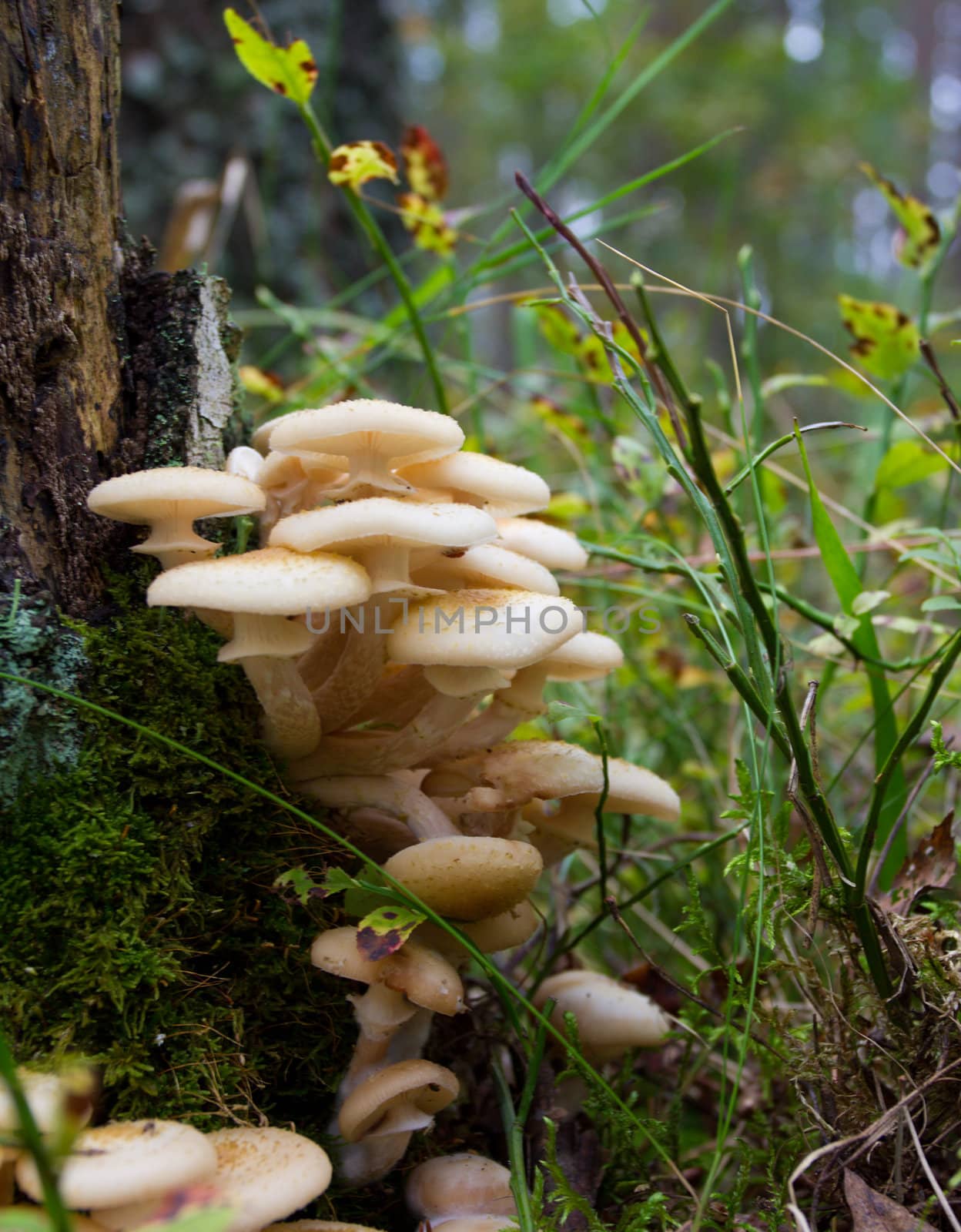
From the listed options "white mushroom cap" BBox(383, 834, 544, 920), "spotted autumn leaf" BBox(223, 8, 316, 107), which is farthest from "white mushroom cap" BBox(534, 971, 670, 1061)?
"spotted autumn leaf" BBox(223, 8, 316, 107)

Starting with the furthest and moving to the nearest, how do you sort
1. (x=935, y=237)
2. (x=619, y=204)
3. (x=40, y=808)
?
(x=619, y=204) → (x=935, y=237) → (x=40, y=808)

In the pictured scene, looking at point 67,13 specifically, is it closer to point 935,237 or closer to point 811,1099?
point 935,237

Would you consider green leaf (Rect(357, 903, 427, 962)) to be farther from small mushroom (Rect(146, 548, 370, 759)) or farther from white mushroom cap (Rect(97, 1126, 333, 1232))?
small mushroom (Rect(146, 548, 370, 759))

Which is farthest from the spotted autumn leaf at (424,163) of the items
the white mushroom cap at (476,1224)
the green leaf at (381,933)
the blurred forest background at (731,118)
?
the blurred forest background at (731,118)

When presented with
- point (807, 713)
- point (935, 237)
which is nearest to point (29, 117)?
point (807, 713)

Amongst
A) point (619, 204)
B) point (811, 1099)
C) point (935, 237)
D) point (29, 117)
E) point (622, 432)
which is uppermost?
point (619, 204)

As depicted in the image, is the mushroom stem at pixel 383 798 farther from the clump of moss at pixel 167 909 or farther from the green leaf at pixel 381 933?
the green leaf at pixel 381 933

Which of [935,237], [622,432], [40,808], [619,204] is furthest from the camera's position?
[619,204]
